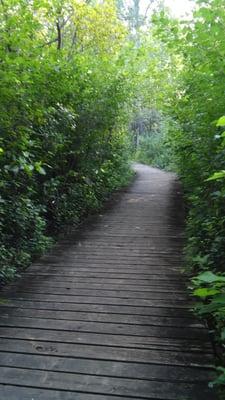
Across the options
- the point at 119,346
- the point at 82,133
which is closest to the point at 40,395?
the point at 119,346

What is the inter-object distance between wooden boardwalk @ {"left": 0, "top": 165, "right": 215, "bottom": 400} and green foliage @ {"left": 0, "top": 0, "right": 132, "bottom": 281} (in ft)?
2.41

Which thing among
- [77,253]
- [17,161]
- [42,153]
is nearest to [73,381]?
[17,161]

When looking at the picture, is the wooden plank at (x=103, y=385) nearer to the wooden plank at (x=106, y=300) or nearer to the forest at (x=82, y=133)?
the forest at (x=82, y=133)

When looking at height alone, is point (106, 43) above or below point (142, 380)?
above

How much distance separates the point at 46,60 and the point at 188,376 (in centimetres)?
457

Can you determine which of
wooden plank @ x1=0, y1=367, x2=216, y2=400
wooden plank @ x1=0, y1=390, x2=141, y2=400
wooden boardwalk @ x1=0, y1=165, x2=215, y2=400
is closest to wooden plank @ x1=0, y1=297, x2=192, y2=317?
wooden boardwalk @ x1=0, y1=165, x2=215, y2=400

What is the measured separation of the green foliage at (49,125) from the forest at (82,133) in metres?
0.02

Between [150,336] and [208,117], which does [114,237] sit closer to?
[208,117]

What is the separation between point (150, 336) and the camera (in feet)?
11.1

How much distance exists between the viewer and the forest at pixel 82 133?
398 cm

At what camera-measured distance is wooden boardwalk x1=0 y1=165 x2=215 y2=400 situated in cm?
271

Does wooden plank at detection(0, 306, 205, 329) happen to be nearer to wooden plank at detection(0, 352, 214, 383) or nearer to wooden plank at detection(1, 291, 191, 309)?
wooden plank at detection(1, 291, 191, 309)

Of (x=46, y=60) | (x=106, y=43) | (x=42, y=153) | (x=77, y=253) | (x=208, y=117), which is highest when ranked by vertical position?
(x=106, y=43)

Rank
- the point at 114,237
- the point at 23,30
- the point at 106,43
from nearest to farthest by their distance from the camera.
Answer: the point at 23,30 < the point at 114,237 < the point at 106,43
